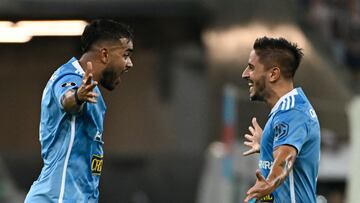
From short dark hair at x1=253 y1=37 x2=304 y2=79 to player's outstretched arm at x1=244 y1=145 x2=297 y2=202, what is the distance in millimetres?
717

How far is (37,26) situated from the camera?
2791cm

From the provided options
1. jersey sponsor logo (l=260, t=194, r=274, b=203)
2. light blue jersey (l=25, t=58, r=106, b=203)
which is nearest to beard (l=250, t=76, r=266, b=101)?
jersey sponsor logo (l=260, t=194, r=274, b=203)

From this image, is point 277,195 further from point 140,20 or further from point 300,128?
point 140,20

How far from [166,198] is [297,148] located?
1934cm

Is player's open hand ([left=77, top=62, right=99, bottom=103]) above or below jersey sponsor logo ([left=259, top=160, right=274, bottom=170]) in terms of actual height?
above

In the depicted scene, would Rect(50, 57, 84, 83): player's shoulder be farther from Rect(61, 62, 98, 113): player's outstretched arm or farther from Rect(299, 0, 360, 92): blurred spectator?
Rect(299, 0, 360, 92): blurred spectator

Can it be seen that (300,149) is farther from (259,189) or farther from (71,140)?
(71,140)

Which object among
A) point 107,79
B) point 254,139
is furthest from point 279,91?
point 107,79

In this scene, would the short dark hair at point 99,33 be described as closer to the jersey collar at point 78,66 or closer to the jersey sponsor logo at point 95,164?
the jersey collar at point 78,66

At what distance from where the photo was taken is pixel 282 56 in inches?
348

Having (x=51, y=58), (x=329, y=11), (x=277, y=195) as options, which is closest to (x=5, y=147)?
(x=51, y=58)

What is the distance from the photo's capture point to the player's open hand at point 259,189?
8.07 m

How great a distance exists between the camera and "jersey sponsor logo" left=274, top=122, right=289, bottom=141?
27.8 ft

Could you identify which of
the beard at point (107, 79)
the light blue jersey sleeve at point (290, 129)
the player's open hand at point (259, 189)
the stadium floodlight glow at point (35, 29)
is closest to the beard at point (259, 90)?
the light blue jersey sleeve at point (290, 129)
